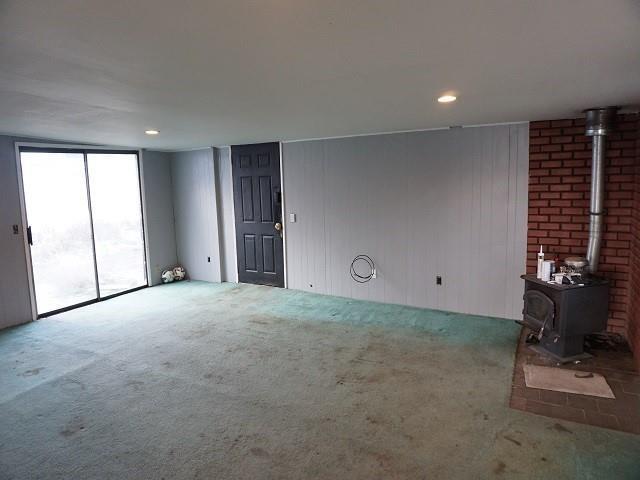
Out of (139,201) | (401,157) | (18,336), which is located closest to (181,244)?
(139,201)

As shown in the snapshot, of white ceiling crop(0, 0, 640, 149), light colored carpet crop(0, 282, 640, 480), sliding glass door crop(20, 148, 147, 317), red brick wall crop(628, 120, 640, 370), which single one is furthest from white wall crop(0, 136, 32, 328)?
red brick wall crop(628, 120, 640, 370)

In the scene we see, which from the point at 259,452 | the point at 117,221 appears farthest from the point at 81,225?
the point at 259,452

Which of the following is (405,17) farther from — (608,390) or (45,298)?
(45,298)

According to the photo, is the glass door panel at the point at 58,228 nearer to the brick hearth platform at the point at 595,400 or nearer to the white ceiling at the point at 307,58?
the white ceiling at the point at 307,58

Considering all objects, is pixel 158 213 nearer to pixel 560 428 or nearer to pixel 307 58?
pixel 307 58

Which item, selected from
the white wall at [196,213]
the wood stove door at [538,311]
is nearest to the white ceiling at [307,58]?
the wood stove door at [538,311]

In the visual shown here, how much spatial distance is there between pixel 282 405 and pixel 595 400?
2215 mm

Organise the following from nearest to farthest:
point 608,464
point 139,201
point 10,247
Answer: point 608,464 → point 10,247 → point 139,201

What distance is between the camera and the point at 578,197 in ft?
13.1

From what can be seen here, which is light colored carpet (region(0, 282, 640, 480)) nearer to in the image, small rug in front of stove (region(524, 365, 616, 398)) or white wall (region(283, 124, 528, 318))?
small rug in front of stove (region(524, 365, 616, 398))

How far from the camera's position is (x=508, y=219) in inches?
171

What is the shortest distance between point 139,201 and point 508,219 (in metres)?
5.31

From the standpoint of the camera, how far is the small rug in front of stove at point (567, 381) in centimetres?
293

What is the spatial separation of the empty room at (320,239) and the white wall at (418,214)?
0.03m
